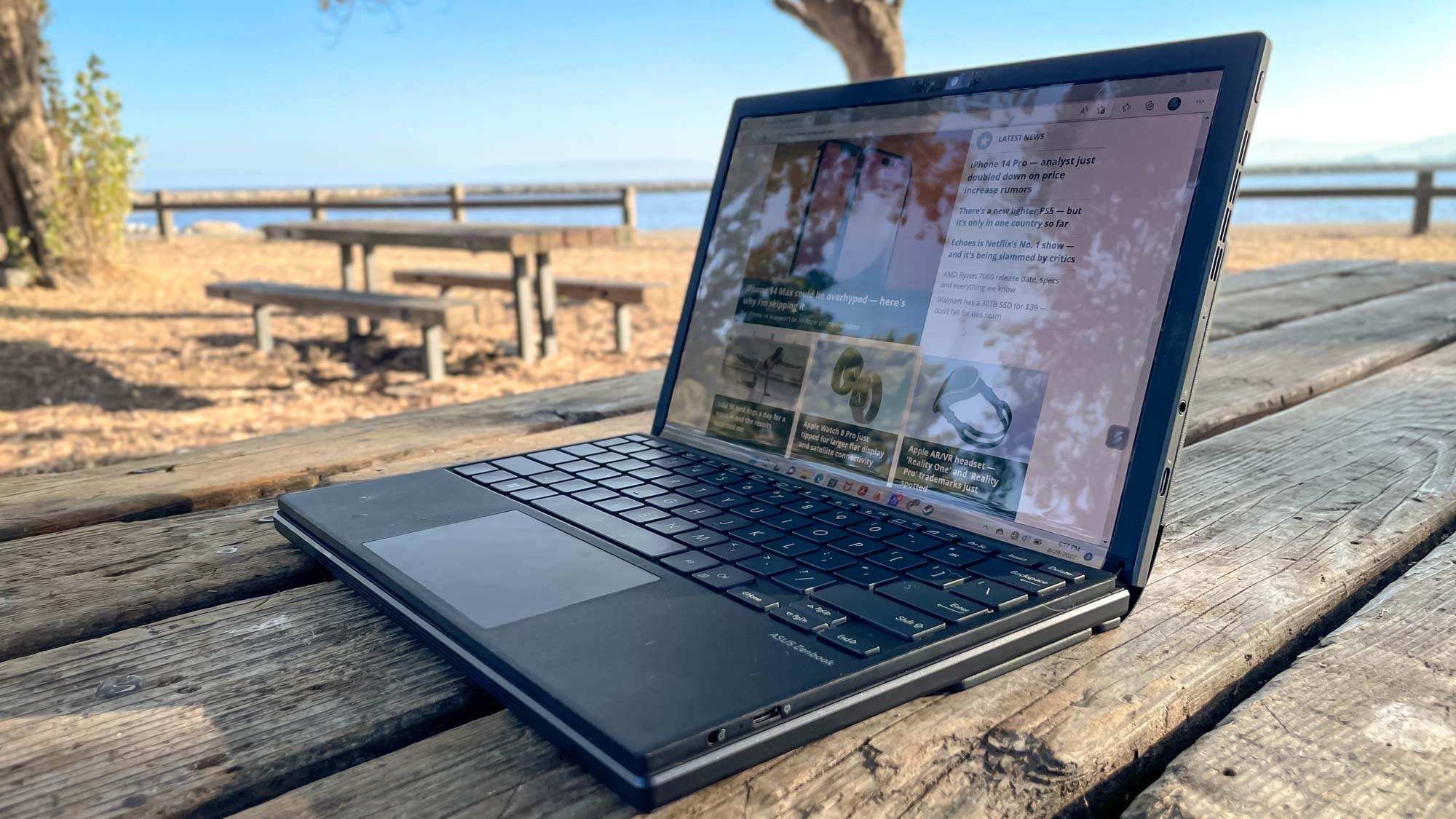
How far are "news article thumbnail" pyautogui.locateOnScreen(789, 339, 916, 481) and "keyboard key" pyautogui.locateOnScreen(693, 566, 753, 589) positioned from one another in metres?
0.26

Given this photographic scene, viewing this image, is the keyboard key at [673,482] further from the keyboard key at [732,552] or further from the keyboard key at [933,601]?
the keyboard key at [933,601]

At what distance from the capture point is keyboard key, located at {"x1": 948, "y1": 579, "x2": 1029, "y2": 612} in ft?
2.03

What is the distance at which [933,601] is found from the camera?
619 millimetres

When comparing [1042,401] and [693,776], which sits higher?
[1042,401]

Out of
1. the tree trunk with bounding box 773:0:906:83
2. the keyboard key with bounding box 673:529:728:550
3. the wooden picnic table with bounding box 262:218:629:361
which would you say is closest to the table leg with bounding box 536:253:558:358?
the wooden picnic table with bounding box 262:218:629:361

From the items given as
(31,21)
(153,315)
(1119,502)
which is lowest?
(153,315)

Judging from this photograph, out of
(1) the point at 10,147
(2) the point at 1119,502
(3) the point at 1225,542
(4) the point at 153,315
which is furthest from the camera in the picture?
(1) the point at 10,147

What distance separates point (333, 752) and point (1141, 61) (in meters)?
0.80

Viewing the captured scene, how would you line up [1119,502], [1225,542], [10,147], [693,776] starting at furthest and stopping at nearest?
[10,147]
[1225,542]
[1119,502]
[693,776]

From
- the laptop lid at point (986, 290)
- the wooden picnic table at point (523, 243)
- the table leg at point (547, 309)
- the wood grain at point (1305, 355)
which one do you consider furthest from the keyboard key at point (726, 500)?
the table leg at point (547, 309)

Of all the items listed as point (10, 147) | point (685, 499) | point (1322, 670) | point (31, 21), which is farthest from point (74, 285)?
point (1322, 670)

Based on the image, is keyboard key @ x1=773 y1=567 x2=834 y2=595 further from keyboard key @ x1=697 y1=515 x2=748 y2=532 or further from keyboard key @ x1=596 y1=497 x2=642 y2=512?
keyboard key @ x1=596 y1=497 x2=642 y2=512

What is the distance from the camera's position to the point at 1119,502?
731 mm

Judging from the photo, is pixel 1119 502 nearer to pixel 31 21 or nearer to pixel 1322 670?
pixel 1322 670
